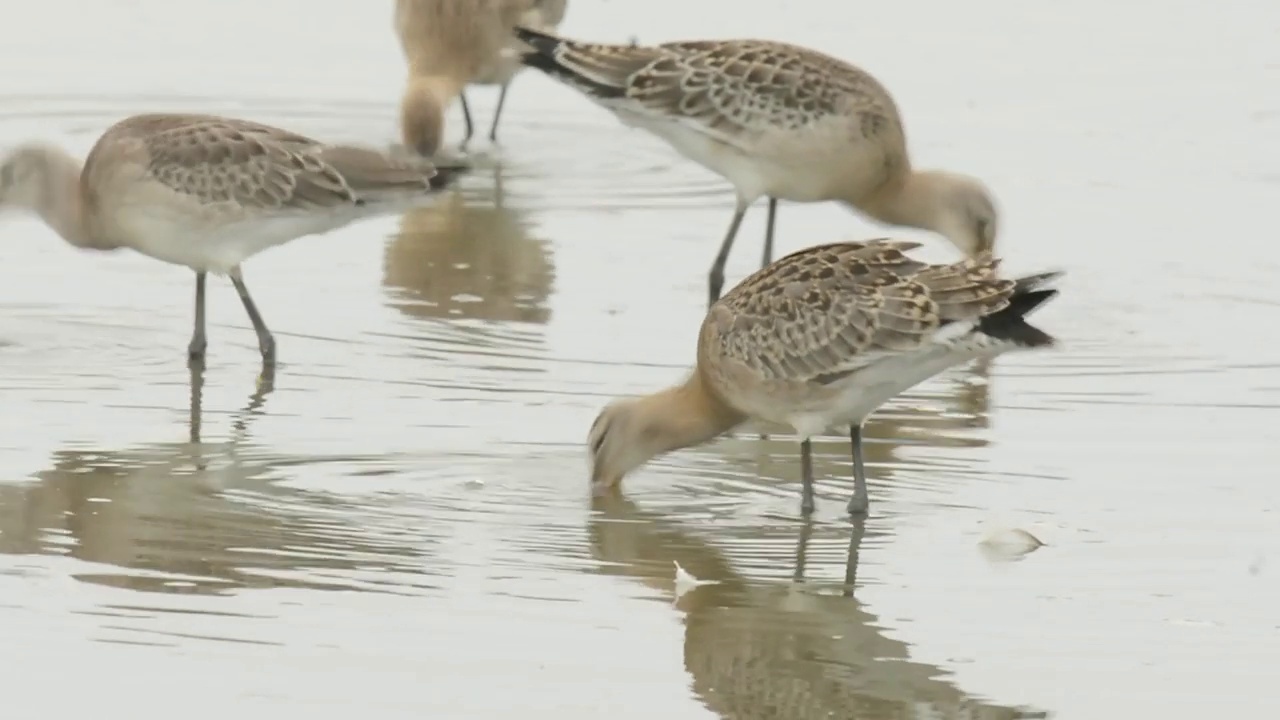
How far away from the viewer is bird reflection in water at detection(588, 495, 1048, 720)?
22.0 ft

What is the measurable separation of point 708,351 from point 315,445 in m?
1.49

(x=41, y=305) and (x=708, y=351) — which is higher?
(x=708, y=351)

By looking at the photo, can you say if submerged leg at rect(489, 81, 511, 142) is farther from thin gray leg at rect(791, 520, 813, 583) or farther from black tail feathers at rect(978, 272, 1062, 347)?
black tail feathers at rect(978, 272, 1062, 347)

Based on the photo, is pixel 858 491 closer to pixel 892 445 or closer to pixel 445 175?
pixel 892 445

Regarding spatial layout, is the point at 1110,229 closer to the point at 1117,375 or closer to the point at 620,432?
the point at 1117,375

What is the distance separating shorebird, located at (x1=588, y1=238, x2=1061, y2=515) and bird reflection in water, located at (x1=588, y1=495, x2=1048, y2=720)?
41 cm

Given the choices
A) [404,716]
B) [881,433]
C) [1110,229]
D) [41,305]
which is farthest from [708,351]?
[1110,229]

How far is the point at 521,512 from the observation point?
8.52m

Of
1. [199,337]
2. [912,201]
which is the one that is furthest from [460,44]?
[199,337]

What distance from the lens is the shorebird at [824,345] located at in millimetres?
8289

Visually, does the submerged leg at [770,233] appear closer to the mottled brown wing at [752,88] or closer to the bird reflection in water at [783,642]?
the mottled brown wing at [752,88]

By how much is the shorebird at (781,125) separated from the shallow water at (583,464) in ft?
1.74

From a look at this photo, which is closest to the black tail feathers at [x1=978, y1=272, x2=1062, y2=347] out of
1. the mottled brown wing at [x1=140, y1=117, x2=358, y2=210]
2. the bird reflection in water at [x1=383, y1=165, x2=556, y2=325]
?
the mottled brown wing at [x1=140, y1=117, x2=358, y2=210]

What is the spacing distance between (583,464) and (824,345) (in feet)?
3.45
